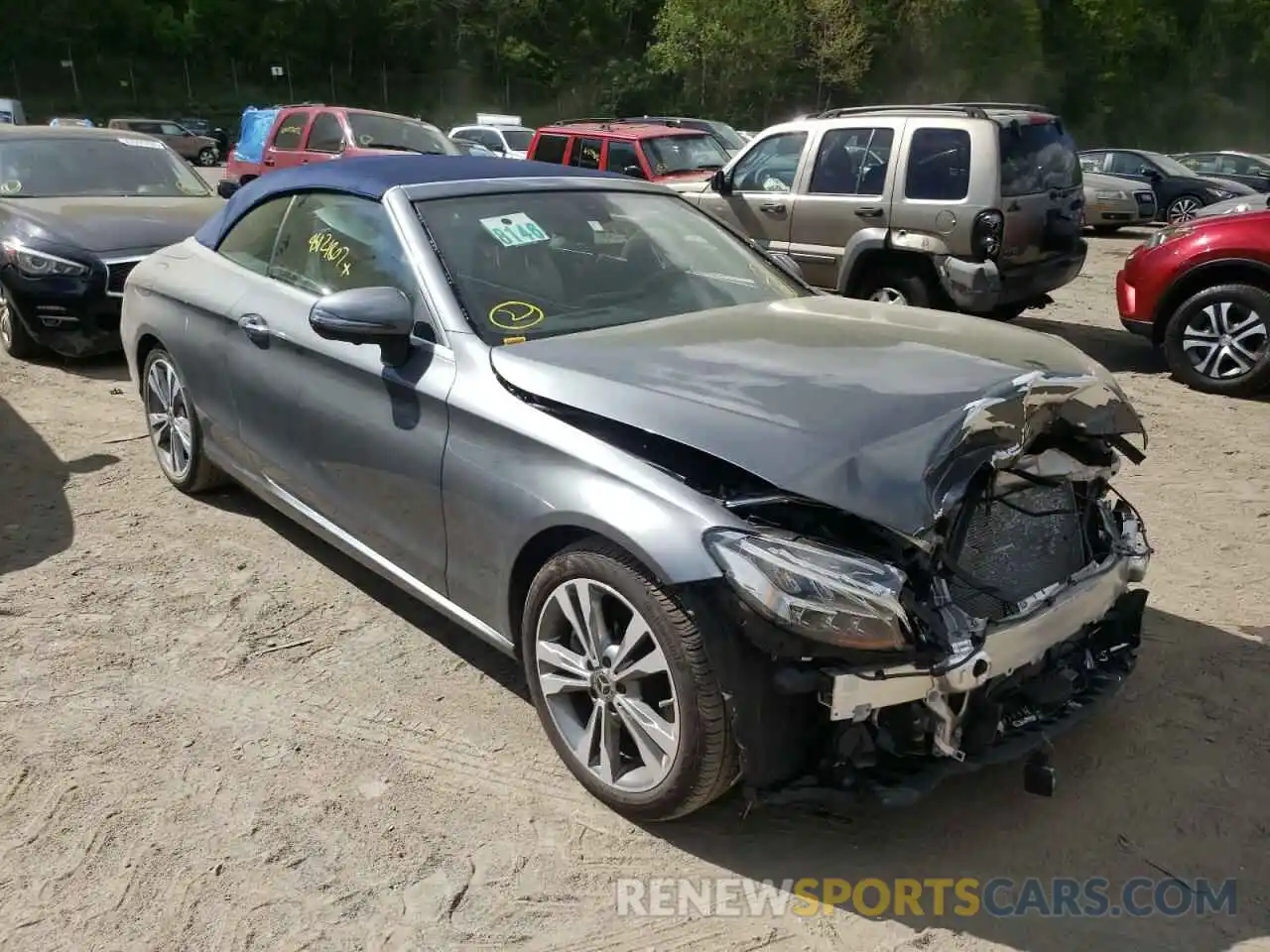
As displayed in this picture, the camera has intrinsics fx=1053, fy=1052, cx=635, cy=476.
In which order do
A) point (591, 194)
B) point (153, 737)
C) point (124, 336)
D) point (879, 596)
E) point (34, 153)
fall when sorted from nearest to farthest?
1. point (879, 596)
2. point (153, 737)
3. point (591, 194)
4. point (124, 336)
5. point (34, 153)

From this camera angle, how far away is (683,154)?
12508mm

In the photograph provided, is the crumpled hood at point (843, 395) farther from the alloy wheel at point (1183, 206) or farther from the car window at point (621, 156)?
the alloy wheel at point (1183, 206)

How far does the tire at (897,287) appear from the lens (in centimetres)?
805

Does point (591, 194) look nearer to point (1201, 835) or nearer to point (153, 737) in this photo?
point (153, 737)

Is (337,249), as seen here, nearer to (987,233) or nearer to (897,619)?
(897,619)

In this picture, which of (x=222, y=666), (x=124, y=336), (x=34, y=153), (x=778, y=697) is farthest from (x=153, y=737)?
(x=34, y=153)

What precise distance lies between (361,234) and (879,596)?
7.64 ft

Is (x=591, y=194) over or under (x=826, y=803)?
over

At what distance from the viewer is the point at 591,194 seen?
402 centimetres

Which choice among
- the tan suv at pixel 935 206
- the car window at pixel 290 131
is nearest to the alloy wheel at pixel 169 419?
the tan suv at pixel 935 206

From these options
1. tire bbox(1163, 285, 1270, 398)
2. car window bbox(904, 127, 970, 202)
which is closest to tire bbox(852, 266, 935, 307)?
car window bbox(904, 127, 970, 202)

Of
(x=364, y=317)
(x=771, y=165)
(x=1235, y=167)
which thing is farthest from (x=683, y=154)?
(x=1235, y=167)

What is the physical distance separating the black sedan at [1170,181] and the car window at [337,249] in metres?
17.0

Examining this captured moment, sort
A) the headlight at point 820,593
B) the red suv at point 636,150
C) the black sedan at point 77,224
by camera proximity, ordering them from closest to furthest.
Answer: the headlight at point 820,593
the black sedan at point 77,224
the red suv at point 636,150
